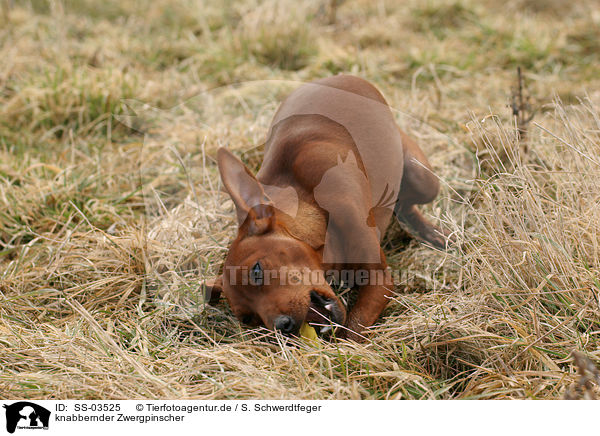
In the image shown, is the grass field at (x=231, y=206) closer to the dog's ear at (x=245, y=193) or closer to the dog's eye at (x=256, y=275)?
the dog's eye at (x=256, y=275)

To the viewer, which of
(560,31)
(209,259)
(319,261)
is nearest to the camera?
(319,261)

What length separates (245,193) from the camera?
2.71m

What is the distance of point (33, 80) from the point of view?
17.3 ft

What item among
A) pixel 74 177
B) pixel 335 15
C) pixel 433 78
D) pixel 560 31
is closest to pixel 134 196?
pixel 74 177

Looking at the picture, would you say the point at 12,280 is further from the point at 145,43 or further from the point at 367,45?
the point at 367,45

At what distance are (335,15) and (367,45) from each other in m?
0.95

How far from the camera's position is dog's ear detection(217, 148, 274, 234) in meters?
2.59

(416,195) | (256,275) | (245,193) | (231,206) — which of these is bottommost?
(231,206)

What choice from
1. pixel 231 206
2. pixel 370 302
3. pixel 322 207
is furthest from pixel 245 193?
pixel 231 206

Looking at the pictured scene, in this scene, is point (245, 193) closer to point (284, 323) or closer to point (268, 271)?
point (268, 271)

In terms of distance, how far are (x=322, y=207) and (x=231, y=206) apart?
3.04ft
